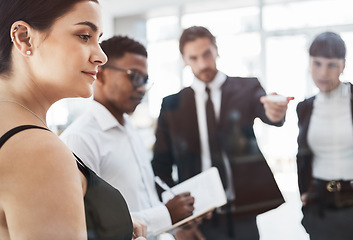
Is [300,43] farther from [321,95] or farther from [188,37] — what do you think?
[188,37]

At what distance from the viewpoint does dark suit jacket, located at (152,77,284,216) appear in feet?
3.24

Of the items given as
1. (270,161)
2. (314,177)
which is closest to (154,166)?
(270,161)

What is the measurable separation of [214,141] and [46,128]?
2.17 feet

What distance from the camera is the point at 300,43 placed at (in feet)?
3.07

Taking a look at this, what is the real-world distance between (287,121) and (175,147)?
358mm

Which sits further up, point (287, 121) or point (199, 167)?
point (287, 121)

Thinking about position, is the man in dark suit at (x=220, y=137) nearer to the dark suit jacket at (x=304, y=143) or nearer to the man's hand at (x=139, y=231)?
the dark suit jacket at (x=304, y=143)

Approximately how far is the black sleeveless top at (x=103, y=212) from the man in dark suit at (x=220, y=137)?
1.18ft

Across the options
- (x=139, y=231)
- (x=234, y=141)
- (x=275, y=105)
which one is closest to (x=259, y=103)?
(x=275, y=105)

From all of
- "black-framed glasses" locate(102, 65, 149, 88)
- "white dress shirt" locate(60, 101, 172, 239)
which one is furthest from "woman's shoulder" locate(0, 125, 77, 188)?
"black-framed glasses" locate(102, 65, 149, 88)

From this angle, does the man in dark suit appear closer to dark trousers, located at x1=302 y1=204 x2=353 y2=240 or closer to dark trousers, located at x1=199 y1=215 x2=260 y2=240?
dark trousers, located at x1=199 y1=215 x2=260 y2=240

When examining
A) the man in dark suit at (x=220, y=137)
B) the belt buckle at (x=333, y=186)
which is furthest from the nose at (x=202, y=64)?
the belt buckle at (x=333, y=186)

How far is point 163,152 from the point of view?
0.99 m

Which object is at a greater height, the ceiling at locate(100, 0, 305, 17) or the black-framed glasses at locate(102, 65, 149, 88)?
the ceiling at locate(100, 0, 305, 17)
